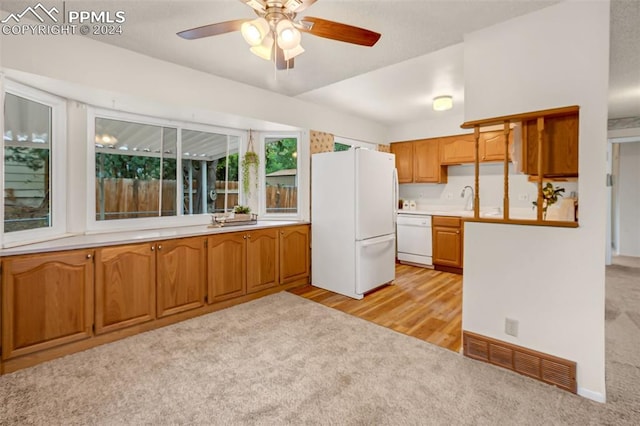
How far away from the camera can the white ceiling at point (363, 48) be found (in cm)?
199

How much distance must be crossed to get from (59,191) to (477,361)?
3.68 m

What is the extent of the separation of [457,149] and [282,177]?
9.57 feet

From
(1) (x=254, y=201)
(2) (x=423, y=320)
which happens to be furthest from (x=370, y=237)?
(1) (x=254, y=201)

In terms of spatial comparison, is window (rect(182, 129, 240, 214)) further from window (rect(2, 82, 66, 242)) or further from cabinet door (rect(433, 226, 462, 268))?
cabinet door (rect(433, 226, 462, 268))

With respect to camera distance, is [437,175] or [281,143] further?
[437,175]

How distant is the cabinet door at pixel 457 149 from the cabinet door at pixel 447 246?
1.19 metres

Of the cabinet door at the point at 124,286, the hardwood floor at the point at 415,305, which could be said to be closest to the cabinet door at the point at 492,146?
the hardwood floor at the point at 415,305

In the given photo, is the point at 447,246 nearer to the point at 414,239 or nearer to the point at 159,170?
the point at 414,239

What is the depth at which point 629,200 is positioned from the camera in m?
5.55

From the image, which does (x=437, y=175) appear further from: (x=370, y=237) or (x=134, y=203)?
(x=134, y=203)

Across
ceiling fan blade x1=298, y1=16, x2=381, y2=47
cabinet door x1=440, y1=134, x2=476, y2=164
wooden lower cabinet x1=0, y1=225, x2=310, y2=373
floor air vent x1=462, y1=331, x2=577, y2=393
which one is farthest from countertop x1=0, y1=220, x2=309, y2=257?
cabinet door x1=440, y1=134, x2=476, y2=164

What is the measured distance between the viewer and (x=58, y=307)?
221 centimetres

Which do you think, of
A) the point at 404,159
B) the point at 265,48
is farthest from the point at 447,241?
the point at 265,48

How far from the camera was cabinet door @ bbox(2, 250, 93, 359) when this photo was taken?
203 cm
